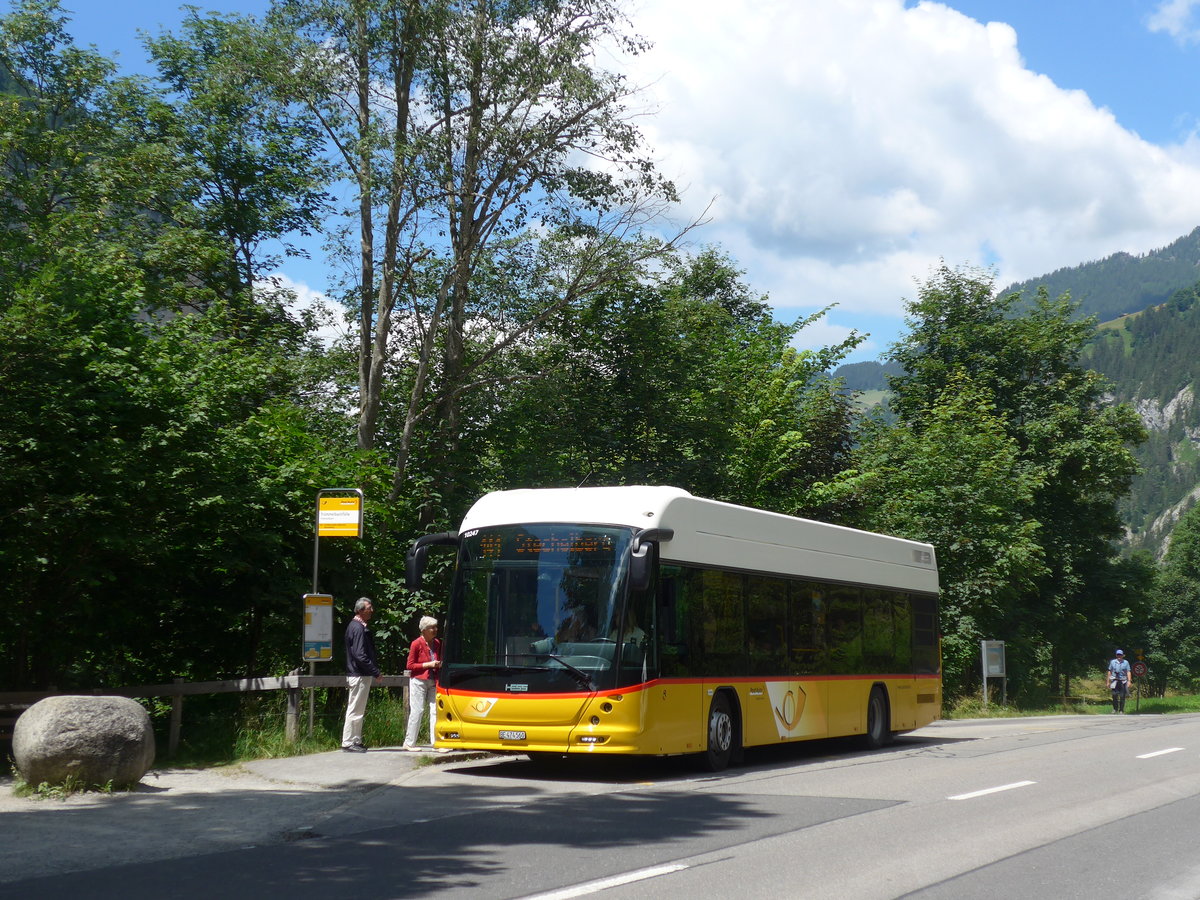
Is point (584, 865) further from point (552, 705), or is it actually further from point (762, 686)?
point (762, 686)

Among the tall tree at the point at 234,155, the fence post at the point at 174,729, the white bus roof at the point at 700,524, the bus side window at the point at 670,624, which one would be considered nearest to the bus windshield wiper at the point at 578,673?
the bus side window at the point at 670,624

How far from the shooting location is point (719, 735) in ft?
46.6

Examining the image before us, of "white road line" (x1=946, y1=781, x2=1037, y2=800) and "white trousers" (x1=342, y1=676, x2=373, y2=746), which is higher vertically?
"white trousers" (x1=342, y1=676, x2=373, y2=746)

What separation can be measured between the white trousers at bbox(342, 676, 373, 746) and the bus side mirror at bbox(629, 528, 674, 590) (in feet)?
13.2

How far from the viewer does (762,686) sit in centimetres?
1509

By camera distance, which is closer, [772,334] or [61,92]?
[61,92]

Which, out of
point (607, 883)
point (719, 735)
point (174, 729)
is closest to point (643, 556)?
point (719, 735)

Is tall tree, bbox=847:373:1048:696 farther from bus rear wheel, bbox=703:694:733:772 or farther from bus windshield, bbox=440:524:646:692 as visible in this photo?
bus windshield, bbox=440:524:646:692

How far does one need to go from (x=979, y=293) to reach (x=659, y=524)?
40.2 meters

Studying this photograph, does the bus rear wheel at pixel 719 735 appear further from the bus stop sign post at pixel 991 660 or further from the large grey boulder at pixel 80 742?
the bus stop sign post at pixel 991 660

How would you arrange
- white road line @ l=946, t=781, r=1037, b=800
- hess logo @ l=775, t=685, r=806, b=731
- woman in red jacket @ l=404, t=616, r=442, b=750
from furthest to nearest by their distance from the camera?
woman in red jacket @ l=404, t=616, r=442, b=750, hess logo @ l=775, t=685, r=806, b=731, white road line @ l=946, t=781, r=1037, b=800

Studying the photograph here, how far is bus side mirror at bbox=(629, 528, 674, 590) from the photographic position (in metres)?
12.0

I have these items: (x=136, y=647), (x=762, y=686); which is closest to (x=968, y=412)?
(x=762, y=686)

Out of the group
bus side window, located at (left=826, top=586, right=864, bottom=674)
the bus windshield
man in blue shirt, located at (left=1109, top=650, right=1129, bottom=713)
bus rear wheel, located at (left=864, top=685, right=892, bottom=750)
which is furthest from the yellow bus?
man in blue shirt, located at (left=1109, top=650, right=1129, bottom=713)
